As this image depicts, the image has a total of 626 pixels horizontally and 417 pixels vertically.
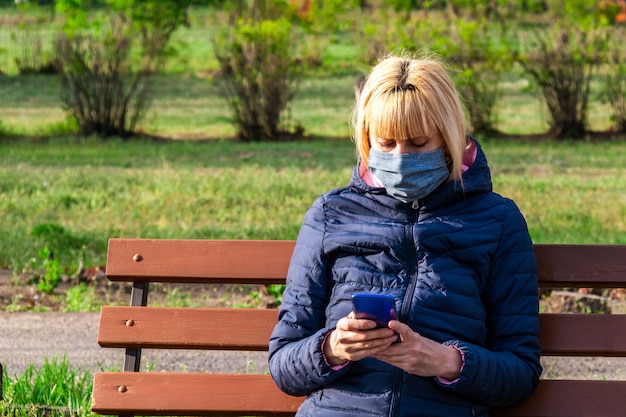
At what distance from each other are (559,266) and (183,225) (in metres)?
4.89

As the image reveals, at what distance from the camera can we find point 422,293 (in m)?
2.84

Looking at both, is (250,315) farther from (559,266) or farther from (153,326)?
(559,266)

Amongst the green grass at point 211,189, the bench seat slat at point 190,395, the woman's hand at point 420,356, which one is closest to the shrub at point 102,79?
the green grass at point 211,189

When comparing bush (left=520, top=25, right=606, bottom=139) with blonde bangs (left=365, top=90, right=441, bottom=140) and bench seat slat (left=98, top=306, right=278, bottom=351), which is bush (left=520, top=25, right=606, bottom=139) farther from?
blonde bangs (left=365, top=90, right=441, bottom=140)

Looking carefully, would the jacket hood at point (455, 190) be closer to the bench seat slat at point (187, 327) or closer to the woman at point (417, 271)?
the woman at point (417, 271)

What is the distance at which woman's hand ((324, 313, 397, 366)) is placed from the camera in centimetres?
257

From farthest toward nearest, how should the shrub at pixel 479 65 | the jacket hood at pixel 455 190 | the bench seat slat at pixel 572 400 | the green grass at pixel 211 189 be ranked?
1. the shrub at pixel 479 65
2. the green grass at pixel 211 189
3. the bench seat slat at pixel 572 400
4. the jacket hood at pixel 455 190

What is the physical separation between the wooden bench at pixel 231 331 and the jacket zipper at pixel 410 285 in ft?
1.58

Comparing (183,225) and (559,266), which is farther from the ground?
(559,266)

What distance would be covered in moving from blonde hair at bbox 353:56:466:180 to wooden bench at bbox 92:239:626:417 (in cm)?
55

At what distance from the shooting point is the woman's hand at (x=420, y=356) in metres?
2.64

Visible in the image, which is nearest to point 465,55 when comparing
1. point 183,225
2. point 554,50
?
point 554,50

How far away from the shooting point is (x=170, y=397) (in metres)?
3.26

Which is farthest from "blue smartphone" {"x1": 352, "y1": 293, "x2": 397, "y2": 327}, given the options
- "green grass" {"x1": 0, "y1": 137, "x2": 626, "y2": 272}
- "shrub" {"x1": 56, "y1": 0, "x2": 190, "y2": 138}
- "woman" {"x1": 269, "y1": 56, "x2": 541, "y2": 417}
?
"shrub" {"x1": 56, "y1": 0, "x2": 190, "y2": 138}
